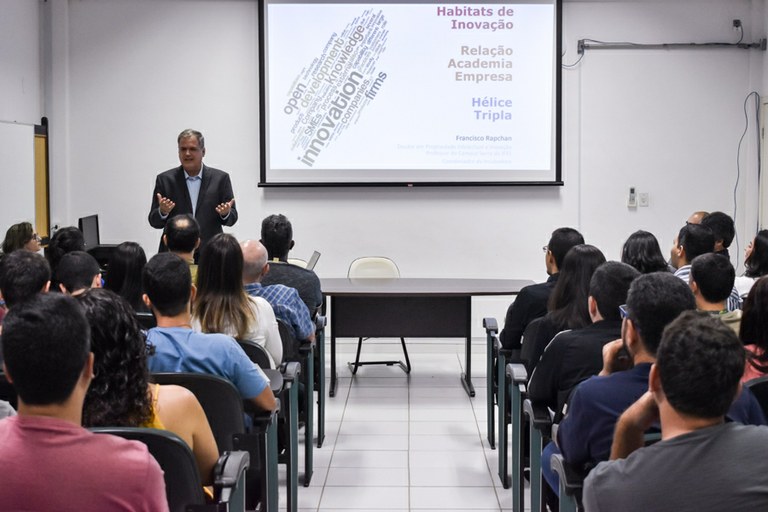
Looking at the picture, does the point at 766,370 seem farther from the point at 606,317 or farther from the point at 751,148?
the point at 751,148

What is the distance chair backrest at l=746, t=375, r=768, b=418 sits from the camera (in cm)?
235

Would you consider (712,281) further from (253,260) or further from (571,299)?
(253,260)

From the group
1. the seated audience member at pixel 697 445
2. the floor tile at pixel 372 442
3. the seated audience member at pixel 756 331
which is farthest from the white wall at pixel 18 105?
the seated audience member at pixel 697 445

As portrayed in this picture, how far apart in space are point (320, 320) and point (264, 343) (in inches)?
45.7

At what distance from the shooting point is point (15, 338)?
1.49m

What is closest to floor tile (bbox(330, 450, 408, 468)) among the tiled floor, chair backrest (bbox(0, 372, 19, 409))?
the tiled floor

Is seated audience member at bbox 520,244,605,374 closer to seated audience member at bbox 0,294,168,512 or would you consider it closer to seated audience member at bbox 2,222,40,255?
seated audience member at bbox 0,294,168,512

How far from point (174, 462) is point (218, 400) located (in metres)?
0.60

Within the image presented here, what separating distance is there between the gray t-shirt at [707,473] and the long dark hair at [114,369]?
3.44 feet

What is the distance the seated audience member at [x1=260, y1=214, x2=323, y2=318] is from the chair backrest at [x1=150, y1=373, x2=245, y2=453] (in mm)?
2041

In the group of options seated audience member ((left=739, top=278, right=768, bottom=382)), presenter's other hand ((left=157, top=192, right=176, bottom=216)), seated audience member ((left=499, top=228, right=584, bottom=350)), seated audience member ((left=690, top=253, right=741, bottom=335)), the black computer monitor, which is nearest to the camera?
seated audience member ((left=739, top=278, right=768, bottom=382))

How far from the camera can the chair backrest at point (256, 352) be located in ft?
10.5

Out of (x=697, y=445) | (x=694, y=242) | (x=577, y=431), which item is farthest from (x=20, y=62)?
(x=697, y=445)

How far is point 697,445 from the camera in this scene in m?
1.56
